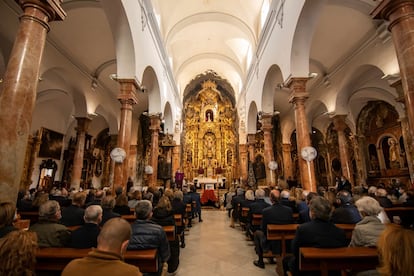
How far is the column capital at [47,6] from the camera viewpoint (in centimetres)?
327

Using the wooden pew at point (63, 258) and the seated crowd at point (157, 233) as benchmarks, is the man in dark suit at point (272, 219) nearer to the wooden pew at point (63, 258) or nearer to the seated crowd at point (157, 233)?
the seated crowd at point (157, 233)

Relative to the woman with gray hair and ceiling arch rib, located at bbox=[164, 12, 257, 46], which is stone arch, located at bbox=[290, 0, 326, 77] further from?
ceiling arch rib, located at bbox=[164, 12, 257, 46]

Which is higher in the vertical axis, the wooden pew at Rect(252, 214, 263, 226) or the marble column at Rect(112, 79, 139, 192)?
the marble column at Rect(112, 79, 139, 192)

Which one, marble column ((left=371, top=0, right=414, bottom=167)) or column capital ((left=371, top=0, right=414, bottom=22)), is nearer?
marble column ((left=371, top=0, right=414, bottom=167))

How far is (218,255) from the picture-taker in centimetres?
443

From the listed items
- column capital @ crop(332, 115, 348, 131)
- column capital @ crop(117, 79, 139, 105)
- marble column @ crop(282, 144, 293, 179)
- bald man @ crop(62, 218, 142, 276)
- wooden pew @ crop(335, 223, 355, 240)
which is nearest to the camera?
bald man @ crop(62, 218, 142, 276)

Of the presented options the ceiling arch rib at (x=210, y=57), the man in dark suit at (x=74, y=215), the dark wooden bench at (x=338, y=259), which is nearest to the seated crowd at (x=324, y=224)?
the dark wooden bench at (x=338, y=259)

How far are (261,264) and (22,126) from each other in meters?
4.23

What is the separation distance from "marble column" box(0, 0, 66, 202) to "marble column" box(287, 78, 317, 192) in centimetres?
662

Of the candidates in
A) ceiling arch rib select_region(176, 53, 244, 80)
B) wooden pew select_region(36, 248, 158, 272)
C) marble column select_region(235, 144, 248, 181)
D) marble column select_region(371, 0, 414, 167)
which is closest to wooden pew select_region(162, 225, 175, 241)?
wooden pew select_region(36, 248, 158, 272)

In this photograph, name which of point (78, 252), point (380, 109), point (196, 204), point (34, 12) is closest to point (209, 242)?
point (196, 204)

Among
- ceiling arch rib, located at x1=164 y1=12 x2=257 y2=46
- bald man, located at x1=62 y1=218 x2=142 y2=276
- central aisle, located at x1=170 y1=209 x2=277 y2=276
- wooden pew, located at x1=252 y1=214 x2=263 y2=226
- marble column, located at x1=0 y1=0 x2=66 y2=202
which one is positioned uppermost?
ceiling arch rib, located at x1=164 y1=12 x2=257 y2=46

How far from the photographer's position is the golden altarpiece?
66.4 ft

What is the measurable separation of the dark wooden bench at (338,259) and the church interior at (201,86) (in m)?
2.37
